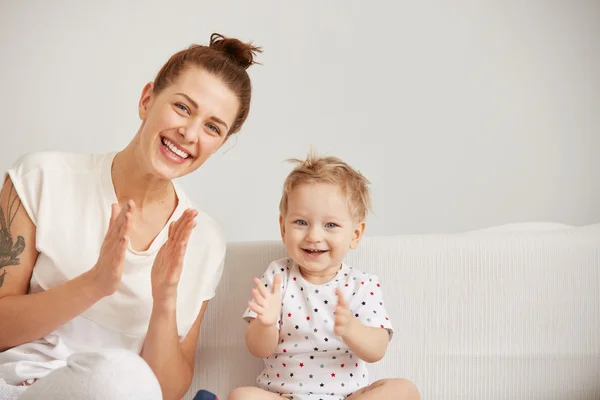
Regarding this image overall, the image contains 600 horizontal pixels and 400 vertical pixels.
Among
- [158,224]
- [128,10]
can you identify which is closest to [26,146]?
[128,10]

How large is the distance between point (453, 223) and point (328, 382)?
871 mm

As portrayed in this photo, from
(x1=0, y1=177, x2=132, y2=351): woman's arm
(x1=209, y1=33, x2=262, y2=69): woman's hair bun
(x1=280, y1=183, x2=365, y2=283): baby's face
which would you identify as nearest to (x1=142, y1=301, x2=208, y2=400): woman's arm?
(x1=0, y1=177, x2=132, y2=351): woman's arm

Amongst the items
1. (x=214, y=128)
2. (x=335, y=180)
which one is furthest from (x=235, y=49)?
(x=335, y=180)

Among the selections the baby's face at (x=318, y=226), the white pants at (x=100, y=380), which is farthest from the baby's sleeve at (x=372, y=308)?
the white pants at (x=100, y=380)

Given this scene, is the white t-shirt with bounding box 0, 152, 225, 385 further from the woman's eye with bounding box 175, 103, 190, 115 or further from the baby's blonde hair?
the baby's blonde hair

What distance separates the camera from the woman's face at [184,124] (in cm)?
154

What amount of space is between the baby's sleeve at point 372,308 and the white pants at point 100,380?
60cm

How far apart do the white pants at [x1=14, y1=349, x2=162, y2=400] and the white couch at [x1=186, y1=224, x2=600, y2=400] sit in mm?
733

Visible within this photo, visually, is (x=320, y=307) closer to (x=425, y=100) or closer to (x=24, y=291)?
(x=24, y=291)

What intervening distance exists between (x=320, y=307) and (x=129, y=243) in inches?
18.2

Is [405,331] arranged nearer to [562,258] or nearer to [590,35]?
[562,258]

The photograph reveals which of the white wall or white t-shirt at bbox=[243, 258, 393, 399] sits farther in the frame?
the white wall

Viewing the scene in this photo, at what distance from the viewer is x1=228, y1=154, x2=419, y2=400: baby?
1.50 meters

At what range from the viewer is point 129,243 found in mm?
1548
